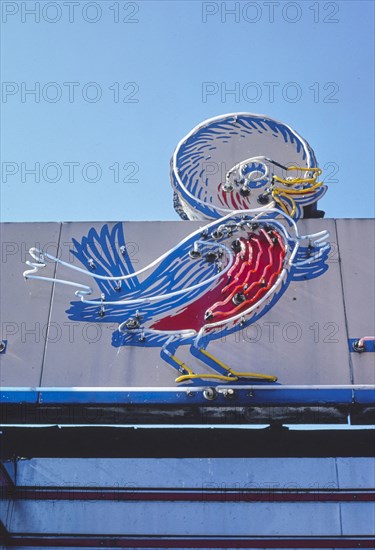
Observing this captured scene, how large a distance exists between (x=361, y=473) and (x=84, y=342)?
2.75 metres

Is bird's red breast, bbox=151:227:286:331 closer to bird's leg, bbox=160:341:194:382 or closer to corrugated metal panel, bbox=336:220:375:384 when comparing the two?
bird's leg, bbox=160:341:194:382

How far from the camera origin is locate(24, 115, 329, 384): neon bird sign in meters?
6.18

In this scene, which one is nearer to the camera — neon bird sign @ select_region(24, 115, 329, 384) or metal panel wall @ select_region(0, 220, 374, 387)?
metal panel wall @ select_region(0, 220, 374, 387)

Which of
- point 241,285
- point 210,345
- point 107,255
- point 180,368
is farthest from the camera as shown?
point 107,255

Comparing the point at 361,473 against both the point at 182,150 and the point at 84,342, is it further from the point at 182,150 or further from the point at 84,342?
the point at 182,150

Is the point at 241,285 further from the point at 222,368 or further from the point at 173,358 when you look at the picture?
the point at 173,358

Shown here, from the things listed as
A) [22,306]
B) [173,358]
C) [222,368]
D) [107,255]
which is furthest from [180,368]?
[22,306]

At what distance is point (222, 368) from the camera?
5.94 meters

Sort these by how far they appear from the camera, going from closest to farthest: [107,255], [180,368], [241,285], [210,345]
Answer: [180,368], [210,345], [241,285], [107,255]

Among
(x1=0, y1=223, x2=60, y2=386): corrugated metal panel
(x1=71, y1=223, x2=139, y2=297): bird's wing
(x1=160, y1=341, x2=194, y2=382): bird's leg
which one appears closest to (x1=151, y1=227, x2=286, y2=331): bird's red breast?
(x1=160, y1=341, x2=194, y2=382): bird's leg

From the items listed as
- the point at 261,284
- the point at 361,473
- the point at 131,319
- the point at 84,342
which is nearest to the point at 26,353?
the point at 84,342

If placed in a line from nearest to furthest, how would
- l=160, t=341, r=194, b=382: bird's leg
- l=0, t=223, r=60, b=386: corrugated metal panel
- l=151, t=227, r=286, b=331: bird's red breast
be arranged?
l=160, t=341, r=194, b=382: bird's leg, l=0, t=223, r=60, b=386: corrugated metal panel, l=151, t=227, r=286, b=331: bird's red breast

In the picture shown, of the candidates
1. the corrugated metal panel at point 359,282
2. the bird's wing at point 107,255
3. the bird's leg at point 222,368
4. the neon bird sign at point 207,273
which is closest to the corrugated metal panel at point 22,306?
the neon bird sign at point 207,273

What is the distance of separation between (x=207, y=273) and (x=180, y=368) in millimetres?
1054
